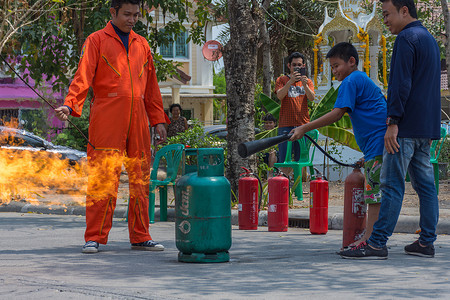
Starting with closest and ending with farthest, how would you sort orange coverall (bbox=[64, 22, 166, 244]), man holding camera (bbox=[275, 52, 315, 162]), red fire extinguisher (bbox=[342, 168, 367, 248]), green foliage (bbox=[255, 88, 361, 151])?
1. red fire extinguisher (bbox=[342, 168, 367, 248])
2. orange coverall (bbox=[64, 22, 166, 244])
3. man holding camera (bbox=[275, 52, 315, 162])
4. green foliage (bbox=[255, 88, 361, 151])

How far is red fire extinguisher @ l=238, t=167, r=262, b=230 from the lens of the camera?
28.9 ft

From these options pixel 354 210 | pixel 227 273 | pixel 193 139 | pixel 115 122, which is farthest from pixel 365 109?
pixel 193 139

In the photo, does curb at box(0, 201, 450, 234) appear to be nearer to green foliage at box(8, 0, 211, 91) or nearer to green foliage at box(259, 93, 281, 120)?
green foliage at box(259, 93, 281, 120)

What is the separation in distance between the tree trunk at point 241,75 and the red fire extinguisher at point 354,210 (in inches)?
180

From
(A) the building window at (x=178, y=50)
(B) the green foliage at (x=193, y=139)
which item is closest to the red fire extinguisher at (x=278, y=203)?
(B) the green foliage at (x=193, y=139)

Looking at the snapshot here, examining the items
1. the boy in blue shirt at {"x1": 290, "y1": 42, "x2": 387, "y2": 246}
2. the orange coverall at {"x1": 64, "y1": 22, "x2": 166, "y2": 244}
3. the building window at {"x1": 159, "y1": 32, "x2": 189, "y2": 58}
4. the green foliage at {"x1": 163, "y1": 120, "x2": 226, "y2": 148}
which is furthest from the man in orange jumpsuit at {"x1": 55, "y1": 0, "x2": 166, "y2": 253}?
the building window at {"x1": 159, "y1": 32, "x2": 189, "y2": 58}

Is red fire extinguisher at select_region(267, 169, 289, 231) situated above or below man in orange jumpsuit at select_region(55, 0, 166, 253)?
below

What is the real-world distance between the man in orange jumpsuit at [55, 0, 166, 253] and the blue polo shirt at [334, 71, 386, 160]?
5.94 feet

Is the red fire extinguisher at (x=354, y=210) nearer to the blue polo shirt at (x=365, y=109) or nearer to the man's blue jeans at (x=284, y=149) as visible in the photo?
the blue polo shirt at (x=365, y=109)

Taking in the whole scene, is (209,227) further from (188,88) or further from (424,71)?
(188,88)

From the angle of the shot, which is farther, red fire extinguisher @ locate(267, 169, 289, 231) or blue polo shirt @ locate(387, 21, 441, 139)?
red fire extinguisher @ locate(267, 169, 289, 231)

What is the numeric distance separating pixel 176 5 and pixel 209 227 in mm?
9555

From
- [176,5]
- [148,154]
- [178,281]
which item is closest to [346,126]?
[176,5]

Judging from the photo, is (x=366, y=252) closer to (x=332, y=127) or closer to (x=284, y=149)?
(x=284, y=149)
